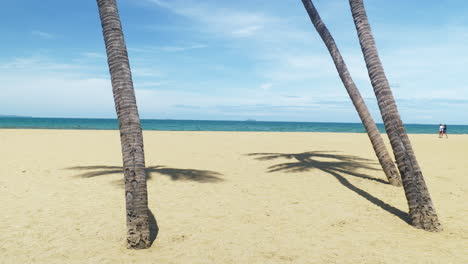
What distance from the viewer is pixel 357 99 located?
10.4 meters

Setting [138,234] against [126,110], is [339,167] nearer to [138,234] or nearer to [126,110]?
[138,234]

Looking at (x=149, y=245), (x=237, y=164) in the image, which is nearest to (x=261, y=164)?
(x=237, y=164)

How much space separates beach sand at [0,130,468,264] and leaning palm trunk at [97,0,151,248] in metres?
0.87

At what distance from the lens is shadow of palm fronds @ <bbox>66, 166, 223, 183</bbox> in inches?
445

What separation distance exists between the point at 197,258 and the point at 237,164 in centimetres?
956

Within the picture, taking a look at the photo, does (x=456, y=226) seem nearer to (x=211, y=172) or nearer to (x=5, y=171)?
(x=211, y=172)

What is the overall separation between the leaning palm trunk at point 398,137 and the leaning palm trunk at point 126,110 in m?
4.62

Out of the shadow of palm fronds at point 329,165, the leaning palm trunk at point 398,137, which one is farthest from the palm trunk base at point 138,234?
the shadow of palm fronds at point 329,165

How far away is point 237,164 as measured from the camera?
14.7 meters

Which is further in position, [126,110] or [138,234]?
[138,234]

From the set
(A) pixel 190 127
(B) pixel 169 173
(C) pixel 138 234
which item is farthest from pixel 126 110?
(A) pixel 190 127

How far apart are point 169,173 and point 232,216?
5.18 metres

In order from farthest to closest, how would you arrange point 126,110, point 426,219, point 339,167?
point 339,167 < point 426,219 < point 126,110

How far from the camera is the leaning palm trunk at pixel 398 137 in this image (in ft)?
21.6
